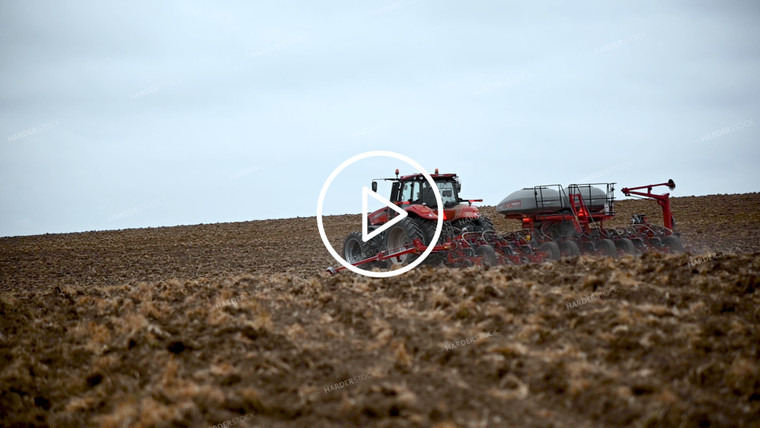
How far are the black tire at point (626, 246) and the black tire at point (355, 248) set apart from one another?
608 cm

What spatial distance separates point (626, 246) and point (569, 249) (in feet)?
4.66

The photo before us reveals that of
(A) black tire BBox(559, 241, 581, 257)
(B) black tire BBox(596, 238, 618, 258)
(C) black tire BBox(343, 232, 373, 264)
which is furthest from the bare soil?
(C) black tire BBox(343, 232, 373, 264)

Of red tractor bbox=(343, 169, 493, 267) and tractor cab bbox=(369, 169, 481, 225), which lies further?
tractor cab bbox=(369, 169, 481, 225)

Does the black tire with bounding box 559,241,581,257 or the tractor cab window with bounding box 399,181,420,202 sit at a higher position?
the tractor cab window with bounding box 399,181,420,202

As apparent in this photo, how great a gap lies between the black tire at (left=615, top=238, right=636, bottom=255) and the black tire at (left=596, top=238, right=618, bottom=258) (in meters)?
0.26

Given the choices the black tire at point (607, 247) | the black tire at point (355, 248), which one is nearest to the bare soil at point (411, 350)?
the black tire at point (607, 247)

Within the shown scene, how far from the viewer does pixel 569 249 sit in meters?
13.8

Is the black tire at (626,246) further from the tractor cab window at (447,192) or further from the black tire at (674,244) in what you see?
the tractor cab window at (447,192)

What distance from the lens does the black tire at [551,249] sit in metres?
13.4

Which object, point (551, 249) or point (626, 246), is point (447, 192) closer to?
point (551, 249)

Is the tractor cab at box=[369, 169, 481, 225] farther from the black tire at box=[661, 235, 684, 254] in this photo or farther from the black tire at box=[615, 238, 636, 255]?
the black tire at box=[661, 235, 684, 254]

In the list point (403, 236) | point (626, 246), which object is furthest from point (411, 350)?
point (626, 246)

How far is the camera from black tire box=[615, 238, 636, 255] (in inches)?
548

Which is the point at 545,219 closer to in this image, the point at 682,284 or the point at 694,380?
the point at 682,284
